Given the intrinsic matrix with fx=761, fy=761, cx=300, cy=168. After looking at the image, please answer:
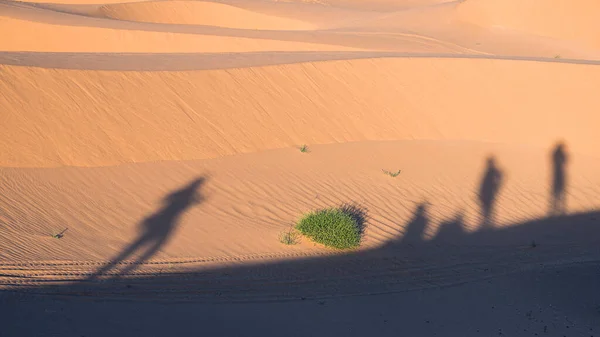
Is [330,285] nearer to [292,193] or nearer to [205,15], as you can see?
[292,193]

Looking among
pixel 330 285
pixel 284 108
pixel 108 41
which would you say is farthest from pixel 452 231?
pixel 108 41

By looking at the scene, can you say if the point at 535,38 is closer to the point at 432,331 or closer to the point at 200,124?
the point at 200,124

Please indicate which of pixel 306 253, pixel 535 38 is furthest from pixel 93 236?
pixel 535 38

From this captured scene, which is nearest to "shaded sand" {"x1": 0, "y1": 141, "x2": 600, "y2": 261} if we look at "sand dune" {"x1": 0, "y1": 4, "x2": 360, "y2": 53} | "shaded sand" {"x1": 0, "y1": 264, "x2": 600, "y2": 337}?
"shaded sand" {"x1": 0, "y1": 264, "x2": 600, "y2": 337}

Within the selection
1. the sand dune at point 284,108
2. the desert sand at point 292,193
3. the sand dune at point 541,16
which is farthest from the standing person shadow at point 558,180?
the sand dune at point 541,16

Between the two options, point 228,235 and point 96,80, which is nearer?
point 228,235

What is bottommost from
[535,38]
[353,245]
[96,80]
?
[535,38]

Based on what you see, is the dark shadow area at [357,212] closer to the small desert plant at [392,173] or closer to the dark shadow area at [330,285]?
the dark shadow area at [330,285]
